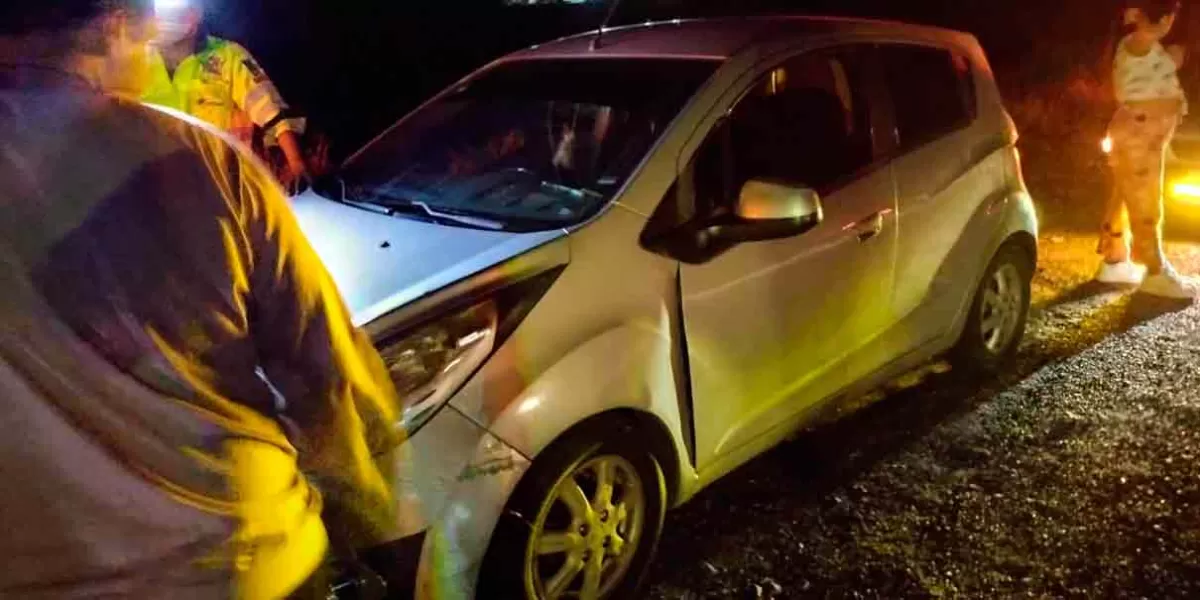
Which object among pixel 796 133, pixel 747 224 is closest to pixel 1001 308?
pixel 796 133

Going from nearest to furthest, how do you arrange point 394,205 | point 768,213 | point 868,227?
point 768,213 < point 394,205 < point 868,227

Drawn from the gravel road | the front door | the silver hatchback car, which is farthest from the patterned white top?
the front door

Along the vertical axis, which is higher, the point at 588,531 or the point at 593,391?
the point at 593,391

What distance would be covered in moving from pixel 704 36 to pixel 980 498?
1879 mm

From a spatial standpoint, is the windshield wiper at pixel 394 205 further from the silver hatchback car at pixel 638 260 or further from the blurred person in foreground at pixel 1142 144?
the blurred person in foreground at pixel 1142 144

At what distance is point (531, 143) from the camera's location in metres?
3.96

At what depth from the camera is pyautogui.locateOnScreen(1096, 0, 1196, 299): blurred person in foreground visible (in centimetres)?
621

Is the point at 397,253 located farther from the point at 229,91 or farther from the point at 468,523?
the point at 229,91

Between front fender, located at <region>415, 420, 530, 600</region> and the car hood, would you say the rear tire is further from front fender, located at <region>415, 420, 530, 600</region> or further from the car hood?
front fender, located at <region>415, 420, 530, 600</region>

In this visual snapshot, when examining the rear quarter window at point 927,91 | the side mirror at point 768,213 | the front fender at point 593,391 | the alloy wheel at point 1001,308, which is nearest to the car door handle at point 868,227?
the rear quarter window at point 927,91

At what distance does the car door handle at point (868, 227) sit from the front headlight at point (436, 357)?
158 centimetres

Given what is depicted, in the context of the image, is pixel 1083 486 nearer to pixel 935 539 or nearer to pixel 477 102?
pixel 935 539

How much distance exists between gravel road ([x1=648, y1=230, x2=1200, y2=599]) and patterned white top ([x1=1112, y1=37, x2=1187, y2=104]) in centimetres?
147

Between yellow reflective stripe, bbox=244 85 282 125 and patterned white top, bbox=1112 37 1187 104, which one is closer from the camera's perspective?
yellow reflective stripe, bbox=244 85 282 125
